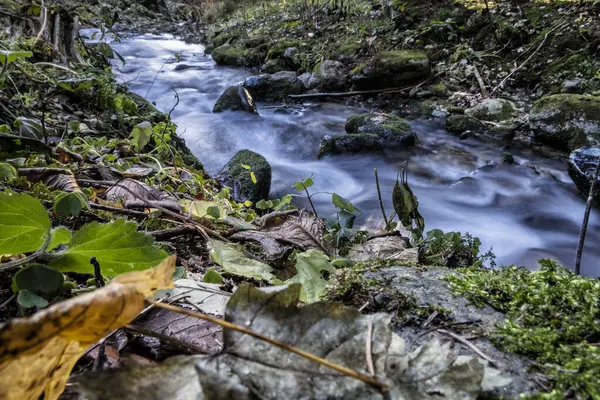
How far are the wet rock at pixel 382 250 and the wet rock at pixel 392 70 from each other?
6931mm

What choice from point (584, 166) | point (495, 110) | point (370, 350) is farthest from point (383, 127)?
point (370, 350)

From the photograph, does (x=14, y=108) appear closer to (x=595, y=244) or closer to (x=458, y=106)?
(x=595, y=244)

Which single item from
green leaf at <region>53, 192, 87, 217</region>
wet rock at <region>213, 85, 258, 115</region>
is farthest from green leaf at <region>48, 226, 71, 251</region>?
wet rock at <region>213, 85, 258, 115</region>

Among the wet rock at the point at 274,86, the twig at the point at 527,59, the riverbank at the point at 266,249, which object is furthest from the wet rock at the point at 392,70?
the riverbank at the point at 266,249

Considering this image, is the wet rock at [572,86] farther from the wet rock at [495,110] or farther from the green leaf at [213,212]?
the green leaf at [213,212]

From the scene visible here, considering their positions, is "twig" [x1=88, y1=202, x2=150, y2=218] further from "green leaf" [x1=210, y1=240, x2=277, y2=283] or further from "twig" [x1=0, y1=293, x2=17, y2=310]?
"twig" [x1=0, y1=293, x2=17, y2=310]

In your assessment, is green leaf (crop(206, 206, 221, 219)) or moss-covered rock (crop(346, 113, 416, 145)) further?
moss-covered rock (crop(346, 113, 416, 145))

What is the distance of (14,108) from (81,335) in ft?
9.20

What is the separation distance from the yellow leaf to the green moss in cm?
57

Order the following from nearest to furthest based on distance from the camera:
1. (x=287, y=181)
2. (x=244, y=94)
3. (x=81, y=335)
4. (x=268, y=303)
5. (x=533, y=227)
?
1. (x=81, y=335)
2. (x=268, y=303)
3. (x=533, y=227)
4. (x=287, y=181)
5. (x=244, y=94)

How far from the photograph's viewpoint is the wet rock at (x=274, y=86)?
925 cm

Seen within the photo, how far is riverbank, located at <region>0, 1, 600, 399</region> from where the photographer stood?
717mm

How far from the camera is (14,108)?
8.73 ft

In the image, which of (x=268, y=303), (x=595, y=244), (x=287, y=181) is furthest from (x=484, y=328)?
(x=287, y=181)
